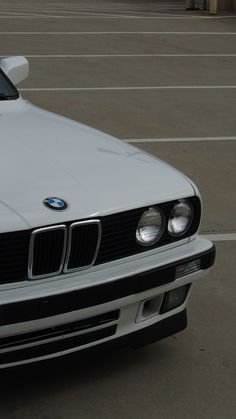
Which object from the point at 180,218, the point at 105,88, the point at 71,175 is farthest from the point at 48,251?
the point at 105,88

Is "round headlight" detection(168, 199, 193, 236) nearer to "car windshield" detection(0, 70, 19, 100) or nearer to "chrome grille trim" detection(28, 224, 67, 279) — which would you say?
"chrome grille trim" detection(28, 224, 67, 279)

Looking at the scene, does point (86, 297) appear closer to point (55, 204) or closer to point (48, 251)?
point (48, 251)

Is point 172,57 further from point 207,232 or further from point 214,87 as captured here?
point 207,232

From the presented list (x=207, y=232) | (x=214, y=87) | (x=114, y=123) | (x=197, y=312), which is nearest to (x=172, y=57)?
(x=214, y=87)

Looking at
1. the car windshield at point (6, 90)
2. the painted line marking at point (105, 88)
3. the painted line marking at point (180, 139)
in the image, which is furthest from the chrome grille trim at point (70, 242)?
the painted line marking at point (105, 88)

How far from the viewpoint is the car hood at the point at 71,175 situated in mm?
3271

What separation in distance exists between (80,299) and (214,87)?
878 cm

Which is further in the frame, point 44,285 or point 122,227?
point 122,227

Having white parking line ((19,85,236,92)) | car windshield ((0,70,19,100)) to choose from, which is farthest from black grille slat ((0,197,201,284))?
white parking line ((19,85,236,92))

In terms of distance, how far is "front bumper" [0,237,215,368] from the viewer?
3158 millimetres

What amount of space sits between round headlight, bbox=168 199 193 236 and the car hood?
5cm

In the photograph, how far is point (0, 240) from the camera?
3115 mm

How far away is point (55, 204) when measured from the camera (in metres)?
3.31

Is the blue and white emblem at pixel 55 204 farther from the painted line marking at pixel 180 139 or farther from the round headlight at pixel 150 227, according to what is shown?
the painted line marking at pixel 180 139
